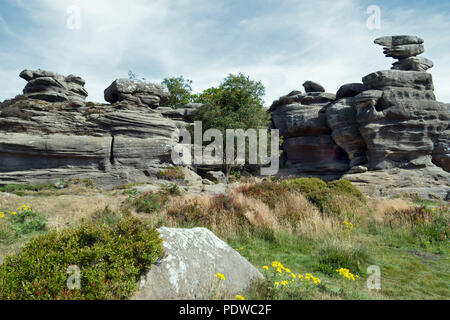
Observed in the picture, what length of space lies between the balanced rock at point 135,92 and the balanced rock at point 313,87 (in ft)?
72.2

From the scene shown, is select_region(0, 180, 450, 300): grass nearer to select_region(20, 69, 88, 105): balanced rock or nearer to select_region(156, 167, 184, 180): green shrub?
select_region(156, 167, 184, 180): green shrub

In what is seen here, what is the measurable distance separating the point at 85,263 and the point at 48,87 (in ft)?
96.3

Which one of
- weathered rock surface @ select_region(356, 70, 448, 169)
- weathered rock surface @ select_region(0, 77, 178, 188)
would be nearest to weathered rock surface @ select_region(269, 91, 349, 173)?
weathered rock surface @ select_region(356, 70, 448, 169)

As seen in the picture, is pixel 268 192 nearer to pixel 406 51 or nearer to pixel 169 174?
pixel 169 174

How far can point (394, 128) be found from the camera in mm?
28453

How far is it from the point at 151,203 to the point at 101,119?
14.0m

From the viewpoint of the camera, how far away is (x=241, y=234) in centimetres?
798

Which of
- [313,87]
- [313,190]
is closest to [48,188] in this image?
[313,190]

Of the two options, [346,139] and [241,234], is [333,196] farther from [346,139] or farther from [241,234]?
[346,139]

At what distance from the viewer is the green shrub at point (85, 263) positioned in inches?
121

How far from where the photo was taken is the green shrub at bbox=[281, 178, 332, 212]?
1066cm

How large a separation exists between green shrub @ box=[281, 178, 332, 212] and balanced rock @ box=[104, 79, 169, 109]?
17.6 metres
